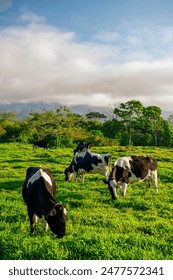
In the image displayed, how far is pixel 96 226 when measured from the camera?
28.9 feet

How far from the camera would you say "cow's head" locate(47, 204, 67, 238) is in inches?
280

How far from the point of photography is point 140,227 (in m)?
8.69

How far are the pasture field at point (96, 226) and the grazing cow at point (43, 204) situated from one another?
1.04 feet

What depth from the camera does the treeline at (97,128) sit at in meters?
44.1

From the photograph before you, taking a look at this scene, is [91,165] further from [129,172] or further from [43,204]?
[43,204]

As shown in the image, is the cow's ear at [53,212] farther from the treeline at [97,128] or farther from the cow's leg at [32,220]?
the treeline at [97,128]

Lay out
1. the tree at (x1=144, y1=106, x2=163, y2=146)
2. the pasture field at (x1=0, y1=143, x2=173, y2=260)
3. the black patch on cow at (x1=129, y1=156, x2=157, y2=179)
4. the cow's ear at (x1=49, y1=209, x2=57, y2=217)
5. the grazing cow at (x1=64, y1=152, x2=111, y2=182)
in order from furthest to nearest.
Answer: the tree at (x1=144, y1=106, x2=163, y2=146)
the grazing cow at (x1=64, y1=152, x2=111, y2=182)
the black patch on cow at (x1=129, y1=156, x2=157, y2=179)
the cow's ear at (x1=49, y1=209, x2=57, y2=217)
the pasture field at (x1=0, y1=143, x2=173, y2=260)

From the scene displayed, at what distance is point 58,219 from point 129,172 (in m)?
6.63

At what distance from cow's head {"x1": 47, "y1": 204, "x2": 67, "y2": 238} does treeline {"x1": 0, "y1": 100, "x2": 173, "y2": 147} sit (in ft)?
103

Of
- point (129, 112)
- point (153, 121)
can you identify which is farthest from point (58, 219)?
point (153, 121)

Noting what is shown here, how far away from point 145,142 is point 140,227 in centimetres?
5306

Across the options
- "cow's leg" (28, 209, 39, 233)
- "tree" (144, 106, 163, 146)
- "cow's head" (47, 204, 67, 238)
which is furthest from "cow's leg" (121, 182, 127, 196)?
"tree" (144, 106, 163, 146)

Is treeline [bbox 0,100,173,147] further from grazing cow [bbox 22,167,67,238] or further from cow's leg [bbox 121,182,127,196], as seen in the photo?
grazing cow [bbox 22,167,67,238]
